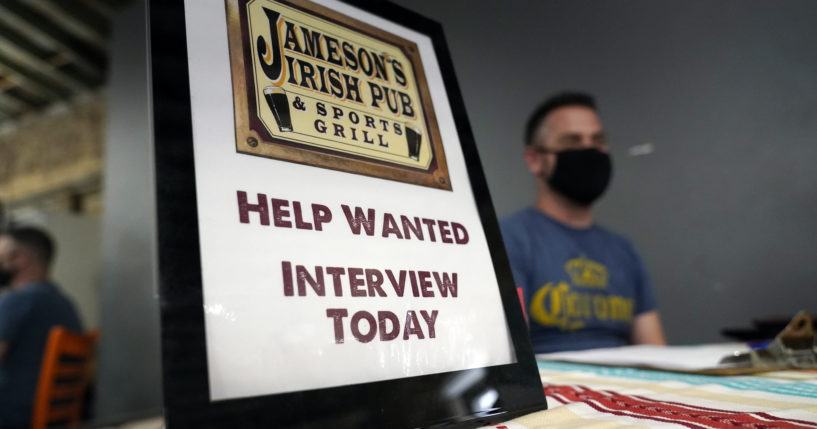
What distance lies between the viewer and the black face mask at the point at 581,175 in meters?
1.32

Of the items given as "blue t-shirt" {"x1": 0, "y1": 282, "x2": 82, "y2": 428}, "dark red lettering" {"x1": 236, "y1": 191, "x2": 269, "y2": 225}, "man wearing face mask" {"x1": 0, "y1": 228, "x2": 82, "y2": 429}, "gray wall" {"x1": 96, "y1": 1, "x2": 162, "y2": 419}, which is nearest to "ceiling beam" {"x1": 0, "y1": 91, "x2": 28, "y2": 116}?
"gray wall" {"x1": 96, "y1": 1, "x2": 162, "y2": 419}

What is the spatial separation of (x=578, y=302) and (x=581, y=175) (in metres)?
0.36

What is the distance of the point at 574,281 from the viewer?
4.03ft

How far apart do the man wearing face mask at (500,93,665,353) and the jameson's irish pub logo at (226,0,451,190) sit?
0.60 m

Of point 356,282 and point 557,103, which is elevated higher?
point 557,103

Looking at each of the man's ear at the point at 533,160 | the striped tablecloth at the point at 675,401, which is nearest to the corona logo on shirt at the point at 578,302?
the man's ear at the point at 533,160

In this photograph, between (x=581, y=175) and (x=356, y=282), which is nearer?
(x=356, y=282)

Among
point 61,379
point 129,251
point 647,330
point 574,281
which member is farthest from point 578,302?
point 129,251

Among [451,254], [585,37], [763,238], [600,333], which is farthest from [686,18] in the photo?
[451,254]

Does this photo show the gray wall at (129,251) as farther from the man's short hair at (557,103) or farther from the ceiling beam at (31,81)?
the man's short hair at (557,103)

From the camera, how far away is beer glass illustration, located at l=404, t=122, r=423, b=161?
1.94 feet

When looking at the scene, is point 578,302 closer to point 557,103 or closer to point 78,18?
point 557,103

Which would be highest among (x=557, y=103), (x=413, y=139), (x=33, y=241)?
(x=33, y=241)

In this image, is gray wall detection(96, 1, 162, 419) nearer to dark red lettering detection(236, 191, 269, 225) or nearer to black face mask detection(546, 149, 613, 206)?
black face mask detection(546, 149, 613, 206)
